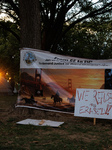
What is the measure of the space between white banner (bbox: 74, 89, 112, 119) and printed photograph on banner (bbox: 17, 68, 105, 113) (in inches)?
21.1

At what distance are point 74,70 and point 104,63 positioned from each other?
1017mm

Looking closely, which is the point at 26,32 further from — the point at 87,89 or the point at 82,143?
the point at 82,143

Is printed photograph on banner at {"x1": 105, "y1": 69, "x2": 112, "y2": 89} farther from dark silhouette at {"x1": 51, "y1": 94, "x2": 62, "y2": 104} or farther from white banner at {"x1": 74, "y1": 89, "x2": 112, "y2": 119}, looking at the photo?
dark silhouette at {"x1": 51, "y1": 94, "x2": 62, "y2": 104}

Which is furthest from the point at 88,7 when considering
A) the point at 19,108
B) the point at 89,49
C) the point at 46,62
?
the point at 89,49

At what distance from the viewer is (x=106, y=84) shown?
7.25 m

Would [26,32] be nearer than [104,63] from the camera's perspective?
No

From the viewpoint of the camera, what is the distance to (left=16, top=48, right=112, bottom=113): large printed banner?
24.2 feet

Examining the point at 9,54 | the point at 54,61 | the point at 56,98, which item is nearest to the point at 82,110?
the point at 56,98

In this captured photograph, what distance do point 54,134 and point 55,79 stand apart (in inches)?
104

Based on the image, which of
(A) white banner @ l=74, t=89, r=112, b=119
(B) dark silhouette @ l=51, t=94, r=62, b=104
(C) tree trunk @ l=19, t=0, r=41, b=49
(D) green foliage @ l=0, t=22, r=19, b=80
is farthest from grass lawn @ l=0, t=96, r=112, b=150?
(D) green foliage @ l=0, t=22, r=19, b=80

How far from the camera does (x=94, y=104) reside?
265 inches

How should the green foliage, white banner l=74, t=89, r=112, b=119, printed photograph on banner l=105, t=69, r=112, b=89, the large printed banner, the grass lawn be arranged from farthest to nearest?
the green foliage
the large printed banner
printed photograph on banner l=105, t=69, r=112, b=89
white banner l=74, t=89, r=112, b=119
the grass lawn

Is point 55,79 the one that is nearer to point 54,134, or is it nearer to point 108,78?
point 108,78

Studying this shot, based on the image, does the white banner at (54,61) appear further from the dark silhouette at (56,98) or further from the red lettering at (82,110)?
the red lettering at (82,110)
